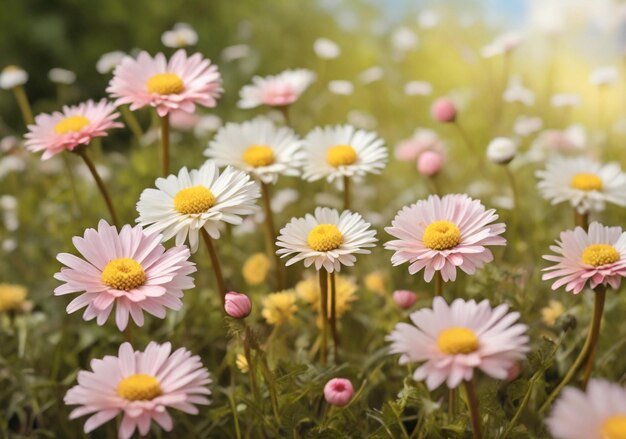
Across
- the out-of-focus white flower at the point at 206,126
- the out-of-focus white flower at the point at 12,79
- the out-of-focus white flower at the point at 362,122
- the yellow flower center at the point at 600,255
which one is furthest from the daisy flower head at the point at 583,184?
the out-of-focus white flower at the point at 12,79

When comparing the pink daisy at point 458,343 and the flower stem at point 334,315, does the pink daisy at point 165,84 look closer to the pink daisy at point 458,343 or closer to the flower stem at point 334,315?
the flower stem at point 334,315

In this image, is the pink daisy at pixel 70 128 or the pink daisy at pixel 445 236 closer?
the pink daisy at pixel 445 236

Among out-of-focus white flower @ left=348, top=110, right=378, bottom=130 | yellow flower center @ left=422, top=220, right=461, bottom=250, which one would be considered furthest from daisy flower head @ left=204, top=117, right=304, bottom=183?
out-of-focus white flower @ left=348, top=110, right=378, bottom=130

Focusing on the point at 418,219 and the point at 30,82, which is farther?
the point at 30,82

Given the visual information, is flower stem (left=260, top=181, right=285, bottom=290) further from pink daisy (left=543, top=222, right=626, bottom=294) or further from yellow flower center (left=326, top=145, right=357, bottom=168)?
pink daisy (left=543, top=222, right=626, bottom=294)

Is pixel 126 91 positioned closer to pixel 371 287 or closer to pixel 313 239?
pixel 313 239

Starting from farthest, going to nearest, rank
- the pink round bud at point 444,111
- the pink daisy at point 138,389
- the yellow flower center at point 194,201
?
the pink round bud at point 444,111 → the yellow flower center at point 194,201 → the pink daisy at point 138,389

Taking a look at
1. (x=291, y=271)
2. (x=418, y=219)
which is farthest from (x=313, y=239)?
(x=291, y=271)
